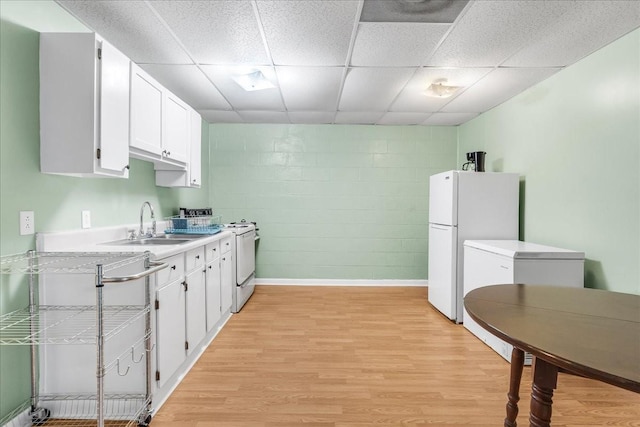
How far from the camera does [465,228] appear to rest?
3.54 m

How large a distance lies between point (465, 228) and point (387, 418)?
7.40ft

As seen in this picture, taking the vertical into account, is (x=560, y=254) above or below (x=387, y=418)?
above

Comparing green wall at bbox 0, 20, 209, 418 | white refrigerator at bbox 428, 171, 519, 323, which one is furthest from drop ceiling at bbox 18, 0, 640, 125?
white refrigerator at bbox 428, 171, 519, 323

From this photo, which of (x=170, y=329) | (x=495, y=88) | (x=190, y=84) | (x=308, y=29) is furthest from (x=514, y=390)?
(x=190, y=84)

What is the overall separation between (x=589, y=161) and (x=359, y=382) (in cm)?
257

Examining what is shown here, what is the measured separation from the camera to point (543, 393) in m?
1.16

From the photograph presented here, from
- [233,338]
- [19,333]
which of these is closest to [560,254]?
[233,338]

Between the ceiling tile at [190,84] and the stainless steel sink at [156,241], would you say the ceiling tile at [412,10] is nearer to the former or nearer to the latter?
the ceiling tile at [190,84]

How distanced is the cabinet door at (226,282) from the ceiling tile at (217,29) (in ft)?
6.10

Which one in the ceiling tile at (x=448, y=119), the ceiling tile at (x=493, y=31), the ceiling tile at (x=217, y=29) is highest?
the ceiling tile at (x=448, y=119)

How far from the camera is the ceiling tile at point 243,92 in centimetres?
304

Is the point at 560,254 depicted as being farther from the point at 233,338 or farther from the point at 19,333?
the point at 19,333

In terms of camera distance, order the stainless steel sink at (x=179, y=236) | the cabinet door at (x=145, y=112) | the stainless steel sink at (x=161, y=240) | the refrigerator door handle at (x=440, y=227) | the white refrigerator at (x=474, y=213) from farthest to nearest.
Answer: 1. the refrigerator door handle at (x=440, y=227)
2. the white refrigerator at (x=474, y=213)
3. the stainless steel sink at (x=179, y=236)
4. the stainless steel sink at (x=161, y=240)
5. the cabinet door at (x=145, y=112)

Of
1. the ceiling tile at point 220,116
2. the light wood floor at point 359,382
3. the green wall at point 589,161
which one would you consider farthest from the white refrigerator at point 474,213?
the ceiling tile at point 220,116
